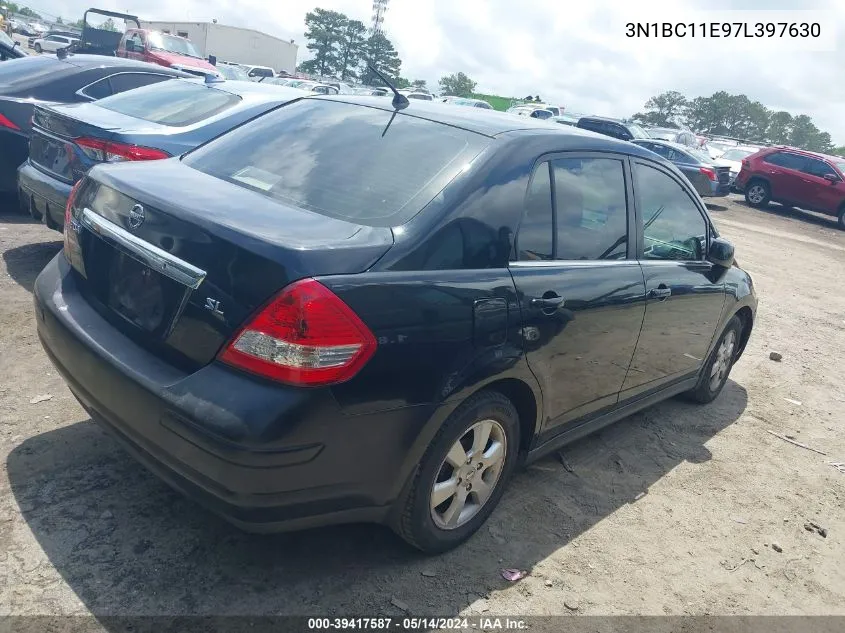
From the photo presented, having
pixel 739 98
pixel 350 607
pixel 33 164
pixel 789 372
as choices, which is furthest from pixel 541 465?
pixel 739 98

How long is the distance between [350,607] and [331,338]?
3.46 ft

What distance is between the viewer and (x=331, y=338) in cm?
226

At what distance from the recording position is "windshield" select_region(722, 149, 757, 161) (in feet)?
79.9

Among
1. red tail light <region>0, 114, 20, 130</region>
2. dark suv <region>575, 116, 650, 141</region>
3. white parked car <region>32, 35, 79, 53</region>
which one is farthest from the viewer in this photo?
white parked car <region>32, 35, 79, 53</region>

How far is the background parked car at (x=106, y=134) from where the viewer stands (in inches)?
201

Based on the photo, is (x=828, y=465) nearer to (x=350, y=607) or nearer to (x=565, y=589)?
(x=565, y=589)

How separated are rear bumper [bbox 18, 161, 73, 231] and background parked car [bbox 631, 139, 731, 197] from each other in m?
15.7

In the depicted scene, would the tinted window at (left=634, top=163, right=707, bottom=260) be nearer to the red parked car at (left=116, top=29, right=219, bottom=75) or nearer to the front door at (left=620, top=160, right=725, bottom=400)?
the front door at (left=620, top=160, right=725, bottom=400)

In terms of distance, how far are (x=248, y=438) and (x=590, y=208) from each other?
2037 millimetres

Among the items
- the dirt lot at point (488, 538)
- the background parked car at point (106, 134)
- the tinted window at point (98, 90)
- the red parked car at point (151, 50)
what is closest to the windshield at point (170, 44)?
the red parked car at point (151, 50)

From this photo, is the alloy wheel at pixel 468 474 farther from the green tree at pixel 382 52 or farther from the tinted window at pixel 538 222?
the green tree at pixel 382 52

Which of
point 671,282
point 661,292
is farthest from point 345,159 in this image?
point 671,282

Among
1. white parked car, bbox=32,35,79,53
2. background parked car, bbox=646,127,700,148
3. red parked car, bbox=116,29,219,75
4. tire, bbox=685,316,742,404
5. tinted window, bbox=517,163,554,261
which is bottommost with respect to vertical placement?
white parked car, bbox=32,35,79,53

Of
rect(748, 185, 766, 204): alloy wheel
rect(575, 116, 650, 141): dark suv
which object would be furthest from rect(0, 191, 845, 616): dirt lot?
rect(575, 116, 650, 141): dark suv
